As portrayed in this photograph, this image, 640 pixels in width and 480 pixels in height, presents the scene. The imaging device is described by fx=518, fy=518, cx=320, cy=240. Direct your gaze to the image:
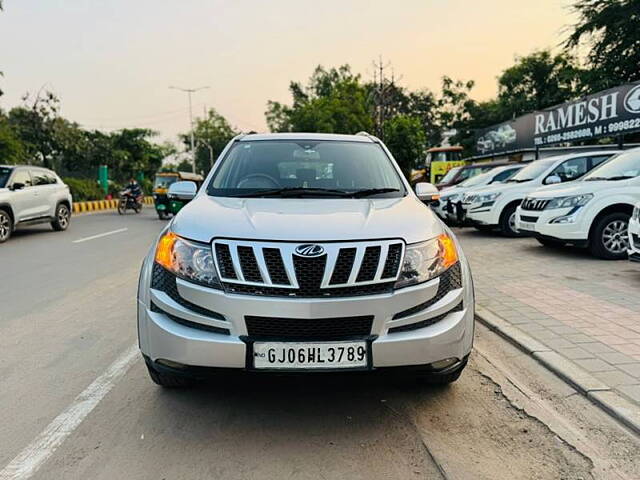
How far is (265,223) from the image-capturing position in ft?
9.56

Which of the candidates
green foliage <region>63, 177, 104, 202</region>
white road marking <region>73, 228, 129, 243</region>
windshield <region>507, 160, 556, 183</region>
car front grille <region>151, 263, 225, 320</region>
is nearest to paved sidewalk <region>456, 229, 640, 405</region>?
windshield <region>507, 160, 556, 183</region>

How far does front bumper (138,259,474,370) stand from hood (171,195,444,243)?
0.33 metres

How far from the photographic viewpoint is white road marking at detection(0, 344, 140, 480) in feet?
8.30

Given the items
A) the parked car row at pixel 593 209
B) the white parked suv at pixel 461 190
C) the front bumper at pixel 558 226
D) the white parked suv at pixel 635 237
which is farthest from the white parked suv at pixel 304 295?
the white parked suv at pixel 461 190

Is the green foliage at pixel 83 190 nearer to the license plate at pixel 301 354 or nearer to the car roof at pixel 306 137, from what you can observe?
the car roof at pixel 306 137

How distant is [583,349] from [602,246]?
15.1 feet

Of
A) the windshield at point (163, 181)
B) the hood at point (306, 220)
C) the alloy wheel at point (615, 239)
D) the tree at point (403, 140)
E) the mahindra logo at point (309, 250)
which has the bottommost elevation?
the alloy wheel at point (615, 239)

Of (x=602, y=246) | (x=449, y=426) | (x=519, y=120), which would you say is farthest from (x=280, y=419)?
(x=519, y=120)

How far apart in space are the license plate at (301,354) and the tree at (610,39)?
2684cm

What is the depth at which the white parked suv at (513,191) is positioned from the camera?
10.6 metres

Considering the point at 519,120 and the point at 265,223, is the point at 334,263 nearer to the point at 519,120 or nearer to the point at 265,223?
the point at 265,223

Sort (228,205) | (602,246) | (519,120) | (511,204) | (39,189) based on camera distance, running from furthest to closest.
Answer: (519,120)
(39,189)
(511,204)
(602,246)
(228,205)

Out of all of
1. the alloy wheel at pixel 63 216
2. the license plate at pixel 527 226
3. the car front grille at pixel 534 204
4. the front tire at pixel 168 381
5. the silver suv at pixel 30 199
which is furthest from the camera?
the alloy wheel at pixel 63 216

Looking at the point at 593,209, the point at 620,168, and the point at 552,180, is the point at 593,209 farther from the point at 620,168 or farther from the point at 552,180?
the point at 552,180
